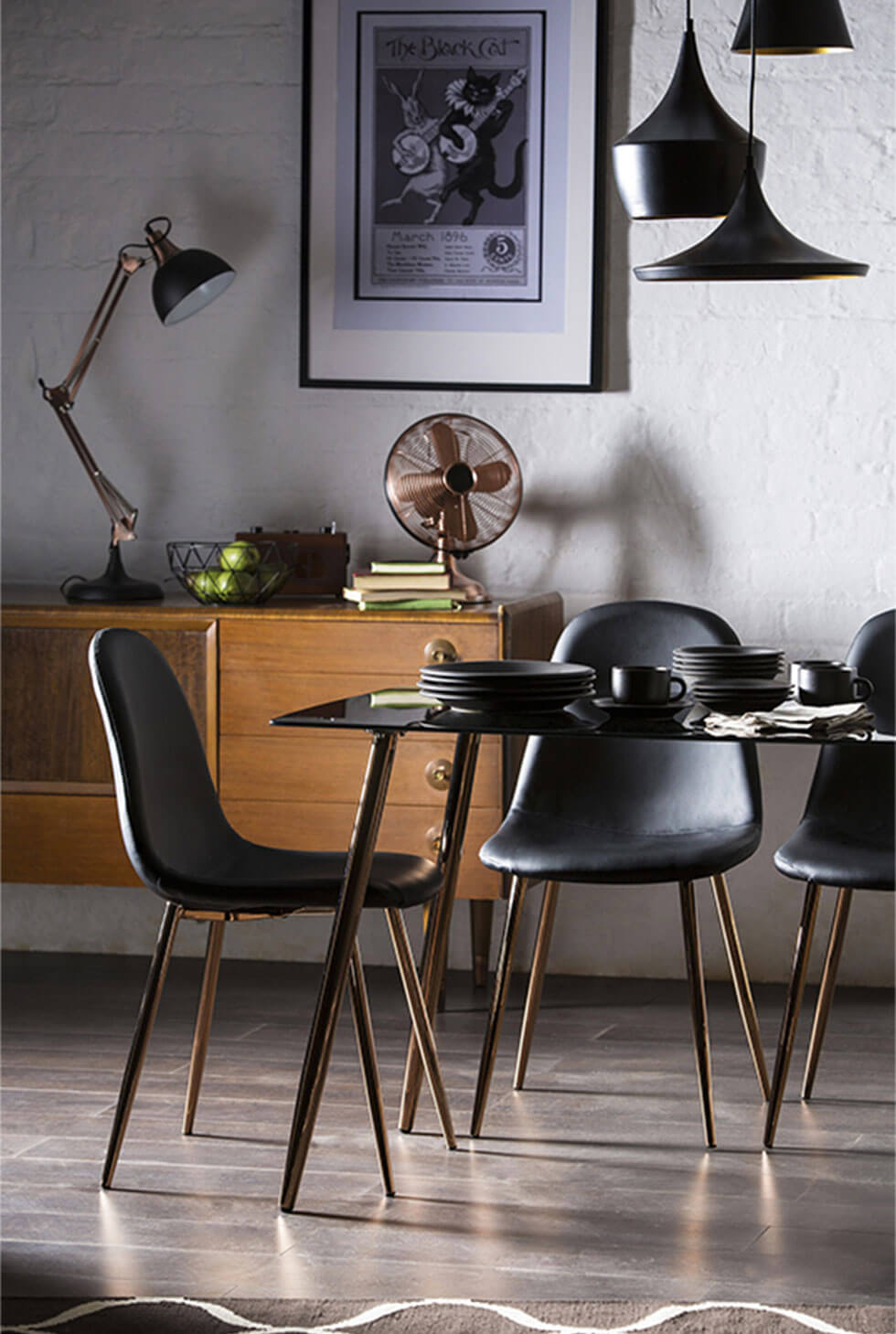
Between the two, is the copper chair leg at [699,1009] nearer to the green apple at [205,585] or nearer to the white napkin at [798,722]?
the white napkin at [798,722]

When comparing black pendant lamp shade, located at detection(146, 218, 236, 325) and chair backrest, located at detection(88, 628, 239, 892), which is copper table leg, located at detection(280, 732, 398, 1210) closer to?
chair backrest, located at detection(88, 628, 239, 892)

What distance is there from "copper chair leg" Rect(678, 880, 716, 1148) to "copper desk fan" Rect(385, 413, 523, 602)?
3.85ft

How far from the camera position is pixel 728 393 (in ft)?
13.7

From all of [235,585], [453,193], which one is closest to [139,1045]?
[235,585]

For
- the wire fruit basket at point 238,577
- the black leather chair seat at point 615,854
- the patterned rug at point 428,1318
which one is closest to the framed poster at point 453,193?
the wire fruit basket at point 238,577

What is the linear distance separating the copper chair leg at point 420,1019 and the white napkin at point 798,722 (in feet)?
2.05

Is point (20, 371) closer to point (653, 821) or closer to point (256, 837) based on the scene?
point (256, 837)

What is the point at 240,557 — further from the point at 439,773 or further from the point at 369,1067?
the point at 369,1067

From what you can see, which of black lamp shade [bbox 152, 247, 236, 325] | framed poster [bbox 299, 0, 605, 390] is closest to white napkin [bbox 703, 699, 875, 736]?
framed poster [bbox 299, 0, 605, 390]

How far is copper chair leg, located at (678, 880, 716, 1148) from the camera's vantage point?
9.97ft

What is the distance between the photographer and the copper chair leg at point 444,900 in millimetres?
3047

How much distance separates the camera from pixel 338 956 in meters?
2.70

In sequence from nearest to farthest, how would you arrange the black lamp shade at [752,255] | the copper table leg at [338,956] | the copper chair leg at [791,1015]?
the black lamp shade at [752,255], the copper table leg at [338,956], the copper chair leg at [791,1015]

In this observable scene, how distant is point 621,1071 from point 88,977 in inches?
54.4
